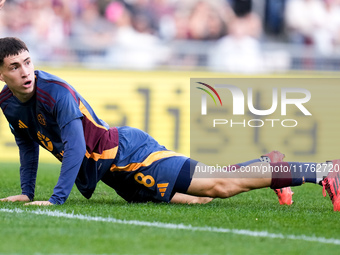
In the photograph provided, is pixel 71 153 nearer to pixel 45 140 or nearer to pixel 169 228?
pixel 45 140

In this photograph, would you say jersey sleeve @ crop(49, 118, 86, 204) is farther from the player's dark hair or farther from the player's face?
the player's dark hair

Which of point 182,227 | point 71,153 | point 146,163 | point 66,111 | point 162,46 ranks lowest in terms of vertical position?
point 182,227

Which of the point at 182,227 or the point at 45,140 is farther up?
the point at 45,140

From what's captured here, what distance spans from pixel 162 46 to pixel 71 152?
777cm

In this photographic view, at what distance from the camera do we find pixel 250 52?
12.6 metres

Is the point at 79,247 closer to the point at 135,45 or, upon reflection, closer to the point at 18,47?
the point at 18,47

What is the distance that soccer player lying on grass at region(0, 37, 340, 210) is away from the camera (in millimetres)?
4973

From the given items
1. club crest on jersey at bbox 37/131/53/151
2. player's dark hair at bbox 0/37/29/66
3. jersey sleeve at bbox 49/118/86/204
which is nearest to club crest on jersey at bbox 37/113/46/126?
club crest on jersey at bbox 37/131/53/151

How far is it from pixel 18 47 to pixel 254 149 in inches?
271

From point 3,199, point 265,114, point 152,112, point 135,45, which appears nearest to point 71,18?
point 135,45

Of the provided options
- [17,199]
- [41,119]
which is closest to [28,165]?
[17,199]

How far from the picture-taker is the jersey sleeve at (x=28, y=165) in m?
5.65

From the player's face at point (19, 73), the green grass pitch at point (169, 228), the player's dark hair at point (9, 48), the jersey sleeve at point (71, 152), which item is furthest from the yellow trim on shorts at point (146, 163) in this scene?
the player's dark hair at point (9, 48)

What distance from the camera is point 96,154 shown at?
5.28 m
